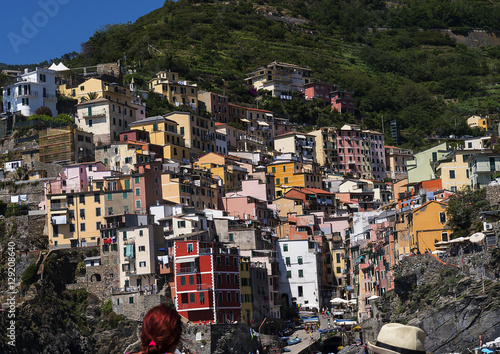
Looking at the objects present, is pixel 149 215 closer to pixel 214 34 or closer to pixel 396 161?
pixel 396 161

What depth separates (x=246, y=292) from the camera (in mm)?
69812

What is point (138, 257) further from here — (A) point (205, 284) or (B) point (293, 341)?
(B) point (293, 341)

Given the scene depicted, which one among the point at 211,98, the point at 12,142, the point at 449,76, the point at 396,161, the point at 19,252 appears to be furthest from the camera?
the point at 449,76

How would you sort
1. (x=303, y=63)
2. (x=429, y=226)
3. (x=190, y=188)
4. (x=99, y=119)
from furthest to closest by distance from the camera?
(x=303, y=63) → (x=99, y=119) → (x=190, y=188) → (x=429, y=226)

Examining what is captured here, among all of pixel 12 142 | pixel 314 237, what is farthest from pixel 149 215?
pixel 12 142

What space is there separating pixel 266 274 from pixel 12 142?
117 ft

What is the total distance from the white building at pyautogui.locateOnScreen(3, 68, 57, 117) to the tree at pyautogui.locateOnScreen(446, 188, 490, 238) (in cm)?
5365

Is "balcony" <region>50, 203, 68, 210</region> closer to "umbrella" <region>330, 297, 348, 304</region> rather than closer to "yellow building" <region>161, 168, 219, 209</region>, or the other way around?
"yellow building" <region>161, 168, 219, 209</region>

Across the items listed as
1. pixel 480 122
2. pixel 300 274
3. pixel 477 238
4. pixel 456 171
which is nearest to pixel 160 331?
pixel 477 238

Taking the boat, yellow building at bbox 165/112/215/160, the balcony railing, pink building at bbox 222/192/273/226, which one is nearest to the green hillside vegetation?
yellow building at bbox 165/112/215/160

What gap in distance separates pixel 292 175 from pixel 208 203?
2012cm

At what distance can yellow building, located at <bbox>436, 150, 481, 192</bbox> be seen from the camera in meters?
75.4

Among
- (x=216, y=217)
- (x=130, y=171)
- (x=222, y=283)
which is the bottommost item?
(x=222, y=283)

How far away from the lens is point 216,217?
78.6 m
